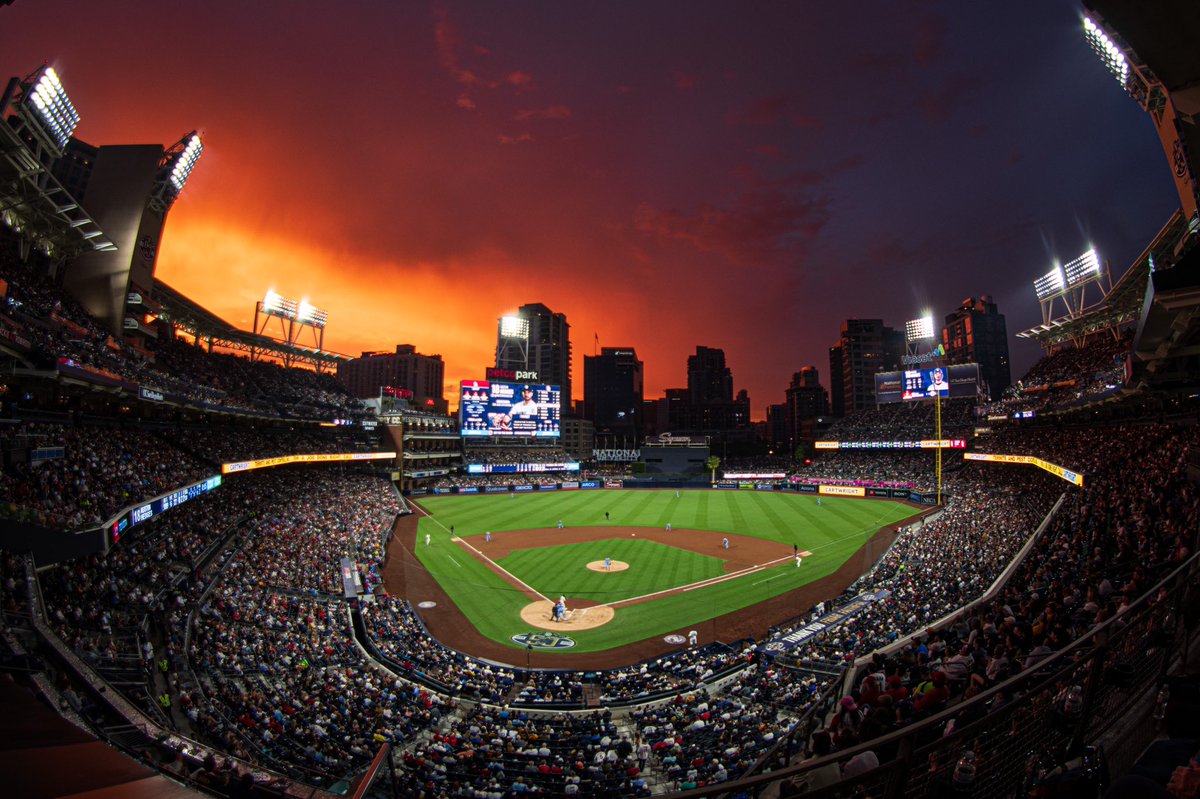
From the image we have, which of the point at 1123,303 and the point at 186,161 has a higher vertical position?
the point at 186,161

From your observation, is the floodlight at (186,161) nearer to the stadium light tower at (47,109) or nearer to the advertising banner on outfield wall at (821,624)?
the stadium light tower at (47,109)

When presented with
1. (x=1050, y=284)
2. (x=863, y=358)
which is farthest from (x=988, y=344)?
(x=1050, y=284)

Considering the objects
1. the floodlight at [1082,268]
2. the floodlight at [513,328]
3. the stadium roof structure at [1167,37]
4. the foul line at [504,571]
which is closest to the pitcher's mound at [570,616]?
the foul line at [504,571]

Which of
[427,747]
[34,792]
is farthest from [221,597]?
[34,792]

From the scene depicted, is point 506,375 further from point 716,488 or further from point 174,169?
point 174,169

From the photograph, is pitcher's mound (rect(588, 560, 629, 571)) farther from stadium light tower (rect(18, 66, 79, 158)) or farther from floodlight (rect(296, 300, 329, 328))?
floodlight (rect(296, 300, 329, 328))
